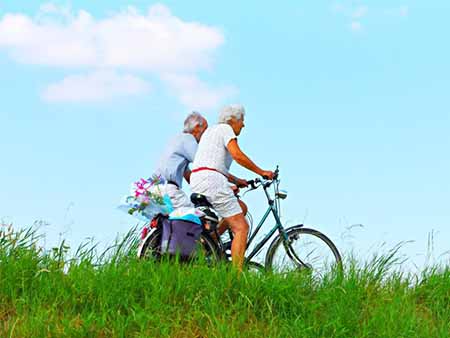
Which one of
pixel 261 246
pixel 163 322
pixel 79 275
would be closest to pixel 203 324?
pixel 163 322

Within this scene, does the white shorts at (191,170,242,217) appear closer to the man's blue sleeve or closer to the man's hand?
the man's hand

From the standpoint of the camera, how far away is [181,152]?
1182 cm

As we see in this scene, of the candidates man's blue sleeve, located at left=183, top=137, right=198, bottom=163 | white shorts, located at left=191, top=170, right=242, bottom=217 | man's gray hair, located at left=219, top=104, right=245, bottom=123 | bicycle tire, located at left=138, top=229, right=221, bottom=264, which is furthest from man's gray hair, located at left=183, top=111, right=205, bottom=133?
bicycle tire, located at left=138, top=229, right=221, bottom=264

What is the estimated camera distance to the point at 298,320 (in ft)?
28.8

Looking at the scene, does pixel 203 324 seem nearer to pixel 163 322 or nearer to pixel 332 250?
pixel 163 322

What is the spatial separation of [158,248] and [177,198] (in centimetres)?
Result: 111

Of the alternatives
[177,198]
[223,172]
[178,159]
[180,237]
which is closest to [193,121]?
[178,159]

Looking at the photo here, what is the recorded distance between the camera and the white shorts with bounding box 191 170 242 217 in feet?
34.7

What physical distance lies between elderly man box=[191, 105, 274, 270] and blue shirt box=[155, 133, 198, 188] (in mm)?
947

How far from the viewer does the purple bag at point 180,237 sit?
10383mm

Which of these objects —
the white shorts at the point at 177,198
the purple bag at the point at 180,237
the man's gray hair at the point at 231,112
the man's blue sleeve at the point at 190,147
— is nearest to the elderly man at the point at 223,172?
the man's gray hair at the point at 231,112

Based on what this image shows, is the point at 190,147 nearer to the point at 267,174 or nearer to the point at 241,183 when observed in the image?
the point at 241,183

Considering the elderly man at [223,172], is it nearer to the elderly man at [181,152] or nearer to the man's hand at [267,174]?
the man's hand at [267,174]

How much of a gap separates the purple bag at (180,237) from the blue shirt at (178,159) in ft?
4.03
